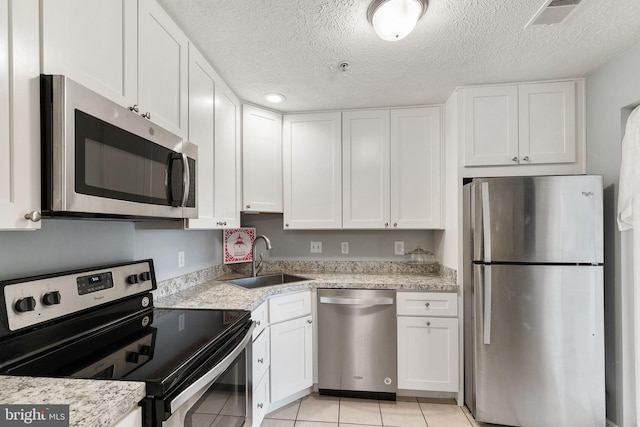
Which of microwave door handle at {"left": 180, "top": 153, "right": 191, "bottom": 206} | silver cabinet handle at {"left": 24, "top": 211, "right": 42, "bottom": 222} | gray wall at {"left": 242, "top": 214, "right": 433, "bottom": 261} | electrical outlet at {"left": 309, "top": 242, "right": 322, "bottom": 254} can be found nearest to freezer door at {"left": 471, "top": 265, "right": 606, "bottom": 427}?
gray wall at {"left": 242, "top": 214, "right": 433, "bottom": 261}

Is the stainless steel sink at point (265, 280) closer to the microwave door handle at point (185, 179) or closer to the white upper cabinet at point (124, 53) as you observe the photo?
the microwave door handle at point (185, 179)

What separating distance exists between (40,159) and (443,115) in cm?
253

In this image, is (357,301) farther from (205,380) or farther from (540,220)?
(205,380)

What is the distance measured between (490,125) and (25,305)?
263 centimetres

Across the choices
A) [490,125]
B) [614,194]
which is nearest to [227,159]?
[490,125]

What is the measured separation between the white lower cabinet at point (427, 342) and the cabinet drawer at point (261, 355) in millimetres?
969

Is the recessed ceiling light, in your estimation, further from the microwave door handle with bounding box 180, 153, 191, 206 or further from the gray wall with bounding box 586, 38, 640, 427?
the gray wall with bounding box 586, 38, 640, 427

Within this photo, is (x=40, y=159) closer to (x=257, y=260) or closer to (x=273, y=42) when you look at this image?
(x=273, y=42)

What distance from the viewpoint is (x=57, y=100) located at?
0.79 m

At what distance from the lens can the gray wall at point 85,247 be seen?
3.44 ft

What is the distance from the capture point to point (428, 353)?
7.30ft

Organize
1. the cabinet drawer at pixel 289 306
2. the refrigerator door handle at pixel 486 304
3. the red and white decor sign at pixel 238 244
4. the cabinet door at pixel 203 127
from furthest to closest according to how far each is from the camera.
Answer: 1. the red and white decor sign at pixel 238 244
2. the cabinet drawer at pixel 289 306
3. the refrigerator door handle at pixel 486 304
4. the cabinet door at pixel 203 127

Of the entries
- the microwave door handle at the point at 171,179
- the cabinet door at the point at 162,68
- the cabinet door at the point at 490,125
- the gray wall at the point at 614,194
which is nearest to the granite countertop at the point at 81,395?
the microwave door handle at the point at 171,179

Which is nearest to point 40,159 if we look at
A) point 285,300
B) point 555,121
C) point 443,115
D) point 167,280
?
point 167,280
